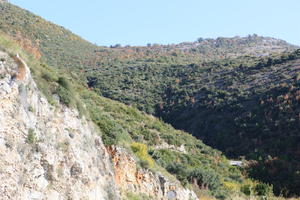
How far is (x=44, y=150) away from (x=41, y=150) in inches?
A: 3.6

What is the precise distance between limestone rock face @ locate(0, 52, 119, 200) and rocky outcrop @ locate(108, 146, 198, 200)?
107cm

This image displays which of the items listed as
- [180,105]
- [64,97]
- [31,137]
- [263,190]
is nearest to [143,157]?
[64,97]

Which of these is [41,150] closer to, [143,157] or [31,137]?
[31,137]

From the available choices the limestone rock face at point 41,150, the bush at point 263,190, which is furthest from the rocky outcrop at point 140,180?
the bush at point 263,190

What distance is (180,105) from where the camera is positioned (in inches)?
1654

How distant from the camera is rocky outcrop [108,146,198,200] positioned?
1098cm

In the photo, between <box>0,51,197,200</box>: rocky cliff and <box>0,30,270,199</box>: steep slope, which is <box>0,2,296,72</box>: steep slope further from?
<box>0,51,197,200</box>: rocky cliff

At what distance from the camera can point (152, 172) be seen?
12.1 metres

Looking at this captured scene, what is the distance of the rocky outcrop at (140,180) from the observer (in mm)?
10984

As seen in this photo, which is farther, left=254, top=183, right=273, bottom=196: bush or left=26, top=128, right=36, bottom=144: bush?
left=254, top=183, right=273, bottom=196: bush

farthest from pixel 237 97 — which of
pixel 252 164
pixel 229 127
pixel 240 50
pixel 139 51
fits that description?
pixel 240 50

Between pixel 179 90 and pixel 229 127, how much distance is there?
13505mm

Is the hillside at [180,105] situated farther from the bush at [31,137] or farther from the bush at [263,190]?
the bush at [31,137]

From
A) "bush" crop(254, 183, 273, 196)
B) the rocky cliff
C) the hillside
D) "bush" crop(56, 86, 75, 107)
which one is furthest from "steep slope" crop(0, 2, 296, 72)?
the rocky cliff
